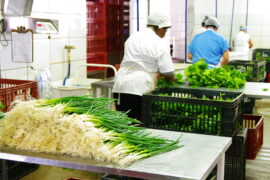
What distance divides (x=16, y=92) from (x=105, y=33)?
3.84 m

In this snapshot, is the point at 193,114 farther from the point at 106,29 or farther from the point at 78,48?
the point at 106,29

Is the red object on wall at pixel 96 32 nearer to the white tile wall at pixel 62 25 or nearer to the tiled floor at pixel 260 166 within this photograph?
the white tile wall at pixel 62 25

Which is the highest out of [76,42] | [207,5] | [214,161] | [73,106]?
[207,5]

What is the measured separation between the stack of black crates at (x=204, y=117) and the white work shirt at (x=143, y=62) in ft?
2.14

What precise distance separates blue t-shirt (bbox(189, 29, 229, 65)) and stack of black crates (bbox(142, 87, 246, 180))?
6.57 ft

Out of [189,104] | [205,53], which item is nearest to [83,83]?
[205,53]

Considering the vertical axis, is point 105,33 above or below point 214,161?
above

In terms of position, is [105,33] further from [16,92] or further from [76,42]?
[16,92]

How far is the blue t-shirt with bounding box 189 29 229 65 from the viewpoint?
529cm

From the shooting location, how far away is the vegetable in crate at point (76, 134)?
5.93ft

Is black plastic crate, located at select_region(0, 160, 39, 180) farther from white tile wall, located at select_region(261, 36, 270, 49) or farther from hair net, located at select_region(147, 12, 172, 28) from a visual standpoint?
white tile wall, located at select_region(261, 36, 270, 49)

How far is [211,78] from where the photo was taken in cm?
370

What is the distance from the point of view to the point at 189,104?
304 cm

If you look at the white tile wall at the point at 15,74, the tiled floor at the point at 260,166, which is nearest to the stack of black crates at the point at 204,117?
the tiled floor at the point at 260,166
